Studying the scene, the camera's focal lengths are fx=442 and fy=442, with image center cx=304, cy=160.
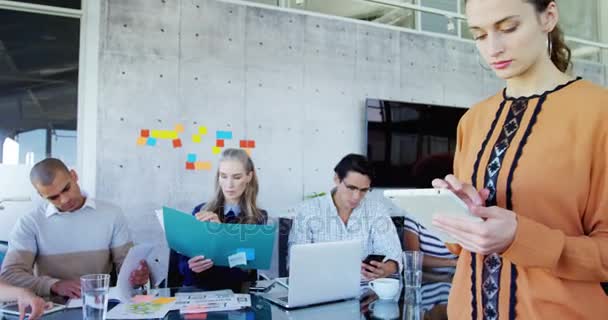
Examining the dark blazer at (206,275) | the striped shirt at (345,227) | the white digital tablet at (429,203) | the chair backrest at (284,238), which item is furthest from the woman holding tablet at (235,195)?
the white digital tablet at (429,203)

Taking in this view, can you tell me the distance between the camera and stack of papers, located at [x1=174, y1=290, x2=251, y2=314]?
1407 mm

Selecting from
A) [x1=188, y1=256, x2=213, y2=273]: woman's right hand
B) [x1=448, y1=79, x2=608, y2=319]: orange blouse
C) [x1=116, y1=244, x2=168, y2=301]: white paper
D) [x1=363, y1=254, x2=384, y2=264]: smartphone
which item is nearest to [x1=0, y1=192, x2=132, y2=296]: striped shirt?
[x1=188, y1=256, x2=213, y2=273]: woman's right hand

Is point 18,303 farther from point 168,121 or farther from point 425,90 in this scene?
point 425,90

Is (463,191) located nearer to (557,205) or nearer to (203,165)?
(557,205)

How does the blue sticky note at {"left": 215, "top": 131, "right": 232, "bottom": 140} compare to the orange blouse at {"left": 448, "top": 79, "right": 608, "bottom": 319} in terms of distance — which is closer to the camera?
the orange blouse at {"left": 448, "top": 79, "right": 608, "bottom": 319}

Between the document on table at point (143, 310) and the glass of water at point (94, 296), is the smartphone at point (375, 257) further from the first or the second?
the glass of water at point (94, 296)

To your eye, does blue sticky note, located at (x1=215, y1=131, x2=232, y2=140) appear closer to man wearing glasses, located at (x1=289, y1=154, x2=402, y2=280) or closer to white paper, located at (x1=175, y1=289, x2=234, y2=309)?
man wearing glasses, located at (x1=289, y1=154, x2=402, y2=280)

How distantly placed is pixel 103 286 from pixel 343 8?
141 inches

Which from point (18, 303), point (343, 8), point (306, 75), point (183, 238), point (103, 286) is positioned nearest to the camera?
point (103, 286)

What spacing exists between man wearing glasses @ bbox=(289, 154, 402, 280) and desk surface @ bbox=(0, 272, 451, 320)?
888 mm

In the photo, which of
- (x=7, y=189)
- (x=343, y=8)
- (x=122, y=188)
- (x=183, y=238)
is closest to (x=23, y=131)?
(x=7, y=189)

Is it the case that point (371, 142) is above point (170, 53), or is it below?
below

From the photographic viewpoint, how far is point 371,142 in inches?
158

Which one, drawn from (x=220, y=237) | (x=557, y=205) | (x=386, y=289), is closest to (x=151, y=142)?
(x=220, y=237)
